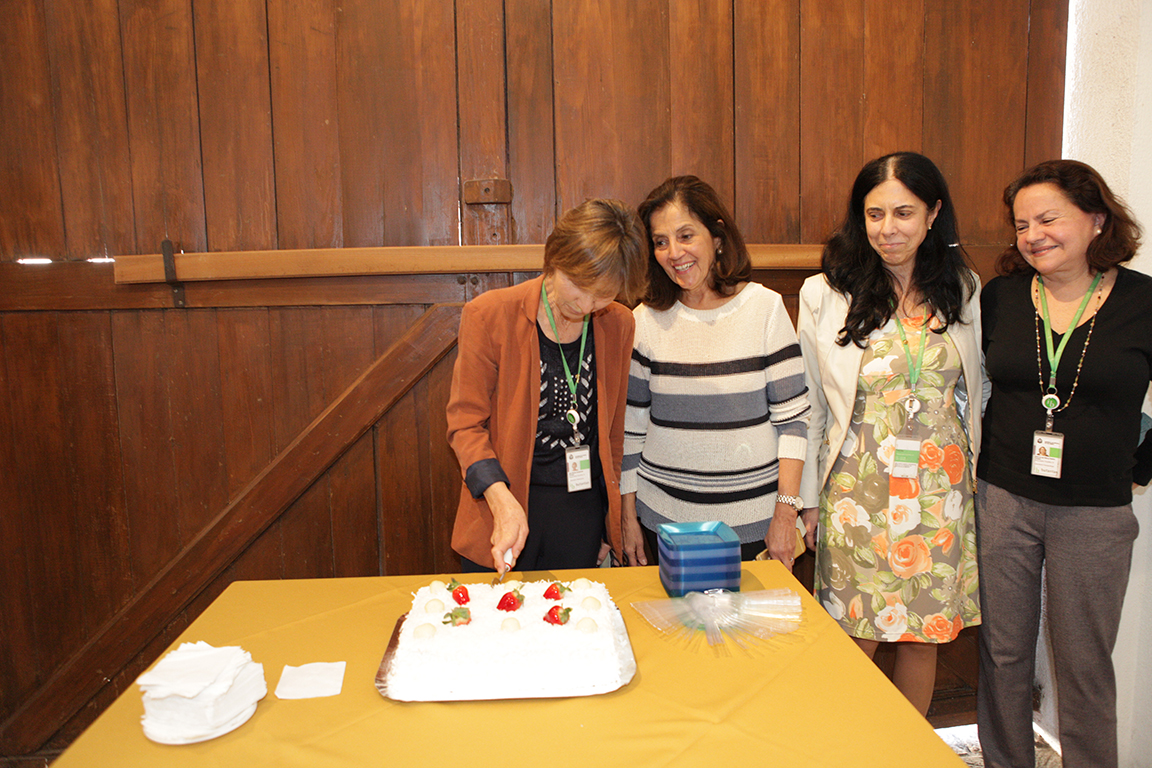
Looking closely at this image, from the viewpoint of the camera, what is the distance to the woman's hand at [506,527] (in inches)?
58.3

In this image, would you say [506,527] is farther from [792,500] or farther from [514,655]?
[792,500]

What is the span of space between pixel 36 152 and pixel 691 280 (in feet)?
7.20

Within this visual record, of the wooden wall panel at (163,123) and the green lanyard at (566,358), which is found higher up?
the wooden wall panel at (163,123)

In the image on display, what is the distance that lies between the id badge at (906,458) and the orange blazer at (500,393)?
75 centimetres

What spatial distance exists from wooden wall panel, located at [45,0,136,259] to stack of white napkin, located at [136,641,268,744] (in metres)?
1.74

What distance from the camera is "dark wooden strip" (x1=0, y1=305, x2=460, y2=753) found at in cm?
227

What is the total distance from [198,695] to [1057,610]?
2.02 metres

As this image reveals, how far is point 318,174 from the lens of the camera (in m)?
2.26

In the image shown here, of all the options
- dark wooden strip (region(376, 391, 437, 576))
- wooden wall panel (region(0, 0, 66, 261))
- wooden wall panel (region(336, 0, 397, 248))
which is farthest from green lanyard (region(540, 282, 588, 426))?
wooden wall panel (region(0, 0, 66, 261))

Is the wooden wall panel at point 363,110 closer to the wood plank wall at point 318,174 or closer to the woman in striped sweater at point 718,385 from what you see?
the wood plank wall at point 318,174

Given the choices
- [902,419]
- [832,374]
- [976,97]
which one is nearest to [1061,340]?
[902,419]

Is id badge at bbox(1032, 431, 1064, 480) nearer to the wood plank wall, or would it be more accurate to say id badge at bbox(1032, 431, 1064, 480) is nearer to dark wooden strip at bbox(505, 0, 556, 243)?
the wood plank wall

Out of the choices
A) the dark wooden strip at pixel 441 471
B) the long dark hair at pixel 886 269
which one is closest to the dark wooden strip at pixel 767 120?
the long dark hair at pixel 886 269

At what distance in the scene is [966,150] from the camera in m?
2.42
